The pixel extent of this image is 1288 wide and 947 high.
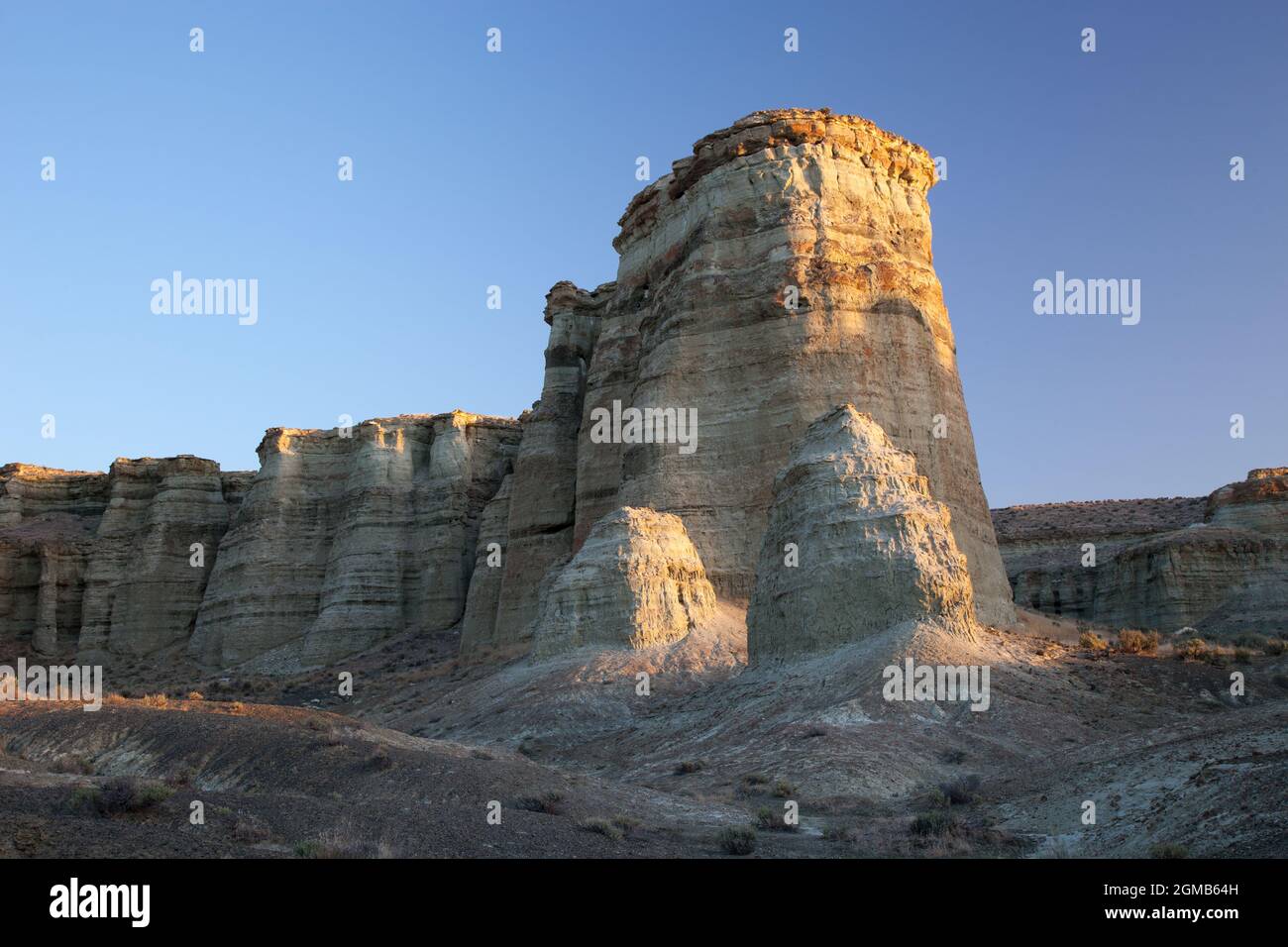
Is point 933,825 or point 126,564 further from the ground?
point 126,564

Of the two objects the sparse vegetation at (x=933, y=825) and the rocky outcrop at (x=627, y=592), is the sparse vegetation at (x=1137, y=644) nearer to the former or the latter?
the rocky outcrop at (x=627, y=592)

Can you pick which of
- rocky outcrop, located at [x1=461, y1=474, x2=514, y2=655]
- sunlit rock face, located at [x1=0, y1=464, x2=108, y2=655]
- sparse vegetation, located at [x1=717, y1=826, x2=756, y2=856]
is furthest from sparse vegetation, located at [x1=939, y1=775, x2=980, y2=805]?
sunlit rock face, located at [x1=0, y1=464, x2=108, y2=655]

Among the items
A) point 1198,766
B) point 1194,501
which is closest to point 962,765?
point 1198,766

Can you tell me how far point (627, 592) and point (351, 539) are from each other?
Answer: 3356cm

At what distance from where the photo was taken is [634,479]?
4191 cm

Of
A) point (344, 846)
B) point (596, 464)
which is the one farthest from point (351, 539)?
point (344, 846)

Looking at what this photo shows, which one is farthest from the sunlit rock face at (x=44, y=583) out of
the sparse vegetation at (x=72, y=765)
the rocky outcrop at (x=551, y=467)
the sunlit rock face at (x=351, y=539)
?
the sparse vegetation at (x=72, y=765)

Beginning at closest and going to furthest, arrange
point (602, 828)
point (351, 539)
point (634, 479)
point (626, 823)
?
point (602, 828) < point (626, 823) < point (634, 479) < point (351, 539)

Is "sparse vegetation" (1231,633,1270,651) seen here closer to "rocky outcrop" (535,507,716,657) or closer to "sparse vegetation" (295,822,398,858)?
"rocky outcrop" (535,507,716,657)

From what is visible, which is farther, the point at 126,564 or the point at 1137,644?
the point at 126,564

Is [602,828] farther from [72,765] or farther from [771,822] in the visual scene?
[72,765]

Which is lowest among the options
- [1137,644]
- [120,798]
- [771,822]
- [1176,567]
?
[771,822]

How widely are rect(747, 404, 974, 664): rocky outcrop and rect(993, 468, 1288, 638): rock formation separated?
1991 cm

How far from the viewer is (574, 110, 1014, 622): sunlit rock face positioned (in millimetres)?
39500
